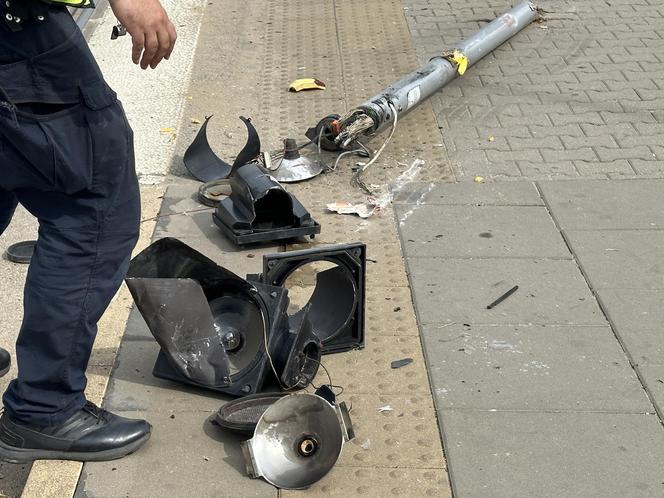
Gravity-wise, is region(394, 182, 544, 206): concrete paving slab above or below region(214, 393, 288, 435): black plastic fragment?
below

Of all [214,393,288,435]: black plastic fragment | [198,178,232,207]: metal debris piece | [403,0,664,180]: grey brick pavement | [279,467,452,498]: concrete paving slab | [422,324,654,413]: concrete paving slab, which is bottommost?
[403,0,664,180]: grey brick pavement

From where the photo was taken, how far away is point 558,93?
6.77 meters

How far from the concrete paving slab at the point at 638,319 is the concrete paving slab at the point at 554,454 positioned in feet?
1.46

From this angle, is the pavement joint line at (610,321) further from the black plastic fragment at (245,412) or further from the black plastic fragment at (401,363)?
the black plastic fragment at (245,412)

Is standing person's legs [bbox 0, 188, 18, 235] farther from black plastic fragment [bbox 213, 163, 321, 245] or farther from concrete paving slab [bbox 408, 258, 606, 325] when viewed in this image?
concrete paving slab [bbox 408, 258, 606, 325]

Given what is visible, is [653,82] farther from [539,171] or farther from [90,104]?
[90,104]

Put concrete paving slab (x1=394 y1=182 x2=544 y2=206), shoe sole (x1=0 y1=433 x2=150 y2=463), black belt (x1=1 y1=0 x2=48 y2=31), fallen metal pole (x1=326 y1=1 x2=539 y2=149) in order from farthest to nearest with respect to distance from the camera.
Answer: fallen metal pole (x1=326 y1=1 x2=539 y2=149) → concrete paving slab (x1=394 y1=182 x2=544 y2=206) → shoe sole (x1=0 y1=433 x2=150 y2=463) → black belt (x1=1 y1=0 x2=48 y2=31)

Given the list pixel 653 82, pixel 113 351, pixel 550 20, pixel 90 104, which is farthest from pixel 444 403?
pixel 550 20

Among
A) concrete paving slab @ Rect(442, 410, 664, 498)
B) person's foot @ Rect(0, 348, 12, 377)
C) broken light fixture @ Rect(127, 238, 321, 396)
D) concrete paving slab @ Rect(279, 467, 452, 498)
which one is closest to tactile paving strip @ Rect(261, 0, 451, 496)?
concrete paving slab @ Rect(279, 467, 452, 498)

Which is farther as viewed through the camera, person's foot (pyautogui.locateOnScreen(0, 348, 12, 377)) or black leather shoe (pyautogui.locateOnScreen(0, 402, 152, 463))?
person's foot (pyautogui.locateOnScreen(0, 348, 12, 377))

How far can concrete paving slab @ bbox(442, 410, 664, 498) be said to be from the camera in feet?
10.9

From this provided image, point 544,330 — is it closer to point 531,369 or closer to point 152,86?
point 531,369

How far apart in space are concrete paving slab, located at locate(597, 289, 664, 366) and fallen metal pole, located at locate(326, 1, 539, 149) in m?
1.95

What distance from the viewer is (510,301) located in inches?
174
